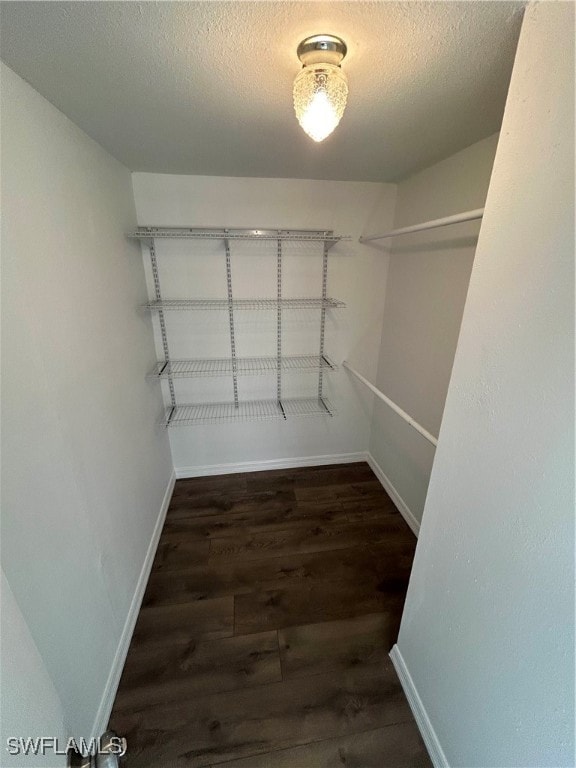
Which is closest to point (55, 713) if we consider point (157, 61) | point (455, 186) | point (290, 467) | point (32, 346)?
point (32, 346)

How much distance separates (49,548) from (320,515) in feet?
5.51

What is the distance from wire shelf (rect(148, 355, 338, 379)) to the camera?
225 centimetres

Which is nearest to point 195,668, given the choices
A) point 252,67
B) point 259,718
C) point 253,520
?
point 259,718

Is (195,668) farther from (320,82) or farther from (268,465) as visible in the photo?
(320,82)

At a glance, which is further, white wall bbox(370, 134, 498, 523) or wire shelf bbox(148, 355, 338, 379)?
wire shelf bbox(148, 355, 338, 379)

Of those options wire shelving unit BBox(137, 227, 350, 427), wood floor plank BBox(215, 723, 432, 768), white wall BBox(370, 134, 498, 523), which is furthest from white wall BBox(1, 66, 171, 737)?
white wall BBox(370, 134, 498, 523)

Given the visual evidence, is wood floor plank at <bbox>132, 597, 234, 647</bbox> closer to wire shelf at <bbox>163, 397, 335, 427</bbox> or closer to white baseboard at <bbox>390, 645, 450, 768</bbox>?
white baseboard at <bbox>390, 645, 450, 768</bbox>

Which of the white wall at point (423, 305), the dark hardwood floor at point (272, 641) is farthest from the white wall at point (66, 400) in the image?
the white wall at point (423, 305)

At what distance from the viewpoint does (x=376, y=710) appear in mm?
1259

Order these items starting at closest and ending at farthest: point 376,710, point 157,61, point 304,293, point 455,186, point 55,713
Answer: point 55,713, point 157,61, point 376,710, point 455,186, point 304,293

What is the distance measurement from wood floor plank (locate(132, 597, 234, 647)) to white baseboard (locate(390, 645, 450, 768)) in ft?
2.56

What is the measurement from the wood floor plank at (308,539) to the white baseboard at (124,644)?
14.1 inches

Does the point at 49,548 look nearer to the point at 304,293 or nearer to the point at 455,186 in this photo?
the point at 304,293

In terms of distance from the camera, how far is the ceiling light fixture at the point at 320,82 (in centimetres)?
76
